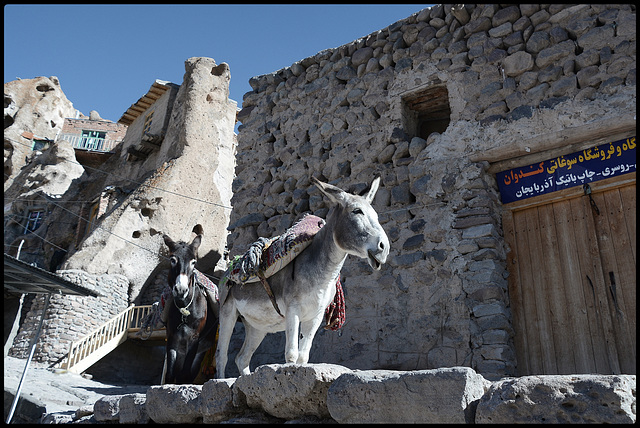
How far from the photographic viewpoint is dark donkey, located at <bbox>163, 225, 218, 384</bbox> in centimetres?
442

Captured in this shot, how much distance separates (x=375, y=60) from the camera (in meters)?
6.55

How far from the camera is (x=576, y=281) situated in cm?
478

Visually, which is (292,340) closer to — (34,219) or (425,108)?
(425,108)

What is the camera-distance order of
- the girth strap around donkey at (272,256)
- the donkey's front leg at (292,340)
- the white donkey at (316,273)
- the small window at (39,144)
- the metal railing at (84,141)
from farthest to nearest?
1. the metal railing at (84,141)
2. the small window at (39,144)
3. the girth strap around donkey at (272,256)
4. the donkey's front leg at (292,340)
5. the white donkey at (316,273)

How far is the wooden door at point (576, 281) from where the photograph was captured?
14.7 ft

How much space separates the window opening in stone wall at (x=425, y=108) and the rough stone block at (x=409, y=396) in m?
4.35

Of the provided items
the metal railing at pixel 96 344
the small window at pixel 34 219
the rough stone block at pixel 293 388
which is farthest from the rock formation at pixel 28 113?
the rough stone block at pixel 293 388

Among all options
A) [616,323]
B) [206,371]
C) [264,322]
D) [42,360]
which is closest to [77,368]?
[42,360]

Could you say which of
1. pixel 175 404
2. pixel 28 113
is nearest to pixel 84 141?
pixel 28 113

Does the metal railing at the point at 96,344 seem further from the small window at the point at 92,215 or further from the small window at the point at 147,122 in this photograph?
Result: the small window at the point at 147,122

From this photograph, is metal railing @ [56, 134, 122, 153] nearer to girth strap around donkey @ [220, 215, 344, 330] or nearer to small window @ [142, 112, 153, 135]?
small window @ [142, 112, 153, 135]

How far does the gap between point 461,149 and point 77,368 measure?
428 inches

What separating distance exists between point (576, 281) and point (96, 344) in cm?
1181

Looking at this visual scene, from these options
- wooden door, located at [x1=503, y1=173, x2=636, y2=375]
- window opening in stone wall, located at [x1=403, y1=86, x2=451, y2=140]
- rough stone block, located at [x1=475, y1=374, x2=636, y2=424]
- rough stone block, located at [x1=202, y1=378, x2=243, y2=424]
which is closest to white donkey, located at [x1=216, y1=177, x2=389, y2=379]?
rough stone block, located at [x1=202, y1=378, x2=243, y2=424]
